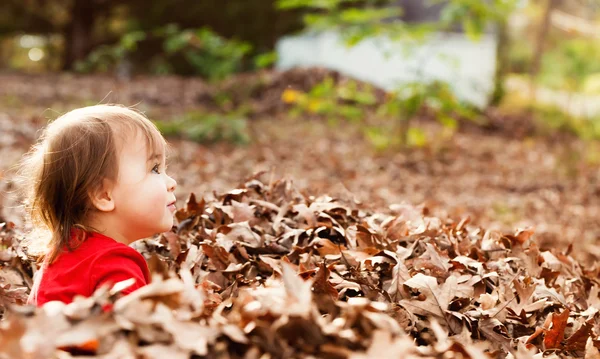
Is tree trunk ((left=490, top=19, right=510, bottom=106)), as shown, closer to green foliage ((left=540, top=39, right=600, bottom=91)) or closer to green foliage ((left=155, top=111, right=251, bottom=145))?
green foliage ((left=540, top=39, right=600, bottom=91))

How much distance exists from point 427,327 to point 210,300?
733 millimetres

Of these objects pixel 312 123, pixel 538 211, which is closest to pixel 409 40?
pixel 538 211

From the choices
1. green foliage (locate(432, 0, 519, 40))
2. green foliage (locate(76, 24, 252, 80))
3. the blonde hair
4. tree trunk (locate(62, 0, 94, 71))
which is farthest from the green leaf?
tree trunk (locate(62, 0, 94, 71))

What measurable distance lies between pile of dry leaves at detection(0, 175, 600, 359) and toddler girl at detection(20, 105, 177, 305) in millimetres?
157

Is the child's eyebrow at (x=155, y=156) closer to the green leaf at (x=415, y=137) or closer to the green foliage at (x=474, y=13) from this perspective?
the green foliage at (x=474, y=13)

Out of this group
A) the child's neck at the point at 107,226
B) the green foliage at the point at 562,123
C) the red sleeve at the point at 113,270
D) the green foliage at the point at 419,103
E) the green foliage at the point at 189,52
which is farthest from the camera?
the green foliage at the point at 562,123

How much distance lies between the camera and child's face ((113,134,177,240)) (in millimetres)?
2215

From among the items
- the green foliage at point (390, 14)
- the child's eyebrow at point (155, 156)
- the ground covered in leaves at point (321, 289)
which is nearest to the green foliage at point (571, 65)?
the green foliage at point (390, 14)

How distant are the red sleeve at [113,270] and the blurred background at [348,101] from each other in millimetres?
685

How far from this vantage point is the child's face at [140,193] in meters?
2.21

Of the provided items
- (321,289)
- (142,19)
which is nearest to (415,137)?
(321,289)

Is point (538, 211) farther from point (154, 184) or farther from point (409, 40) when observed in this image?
point (154, 184)

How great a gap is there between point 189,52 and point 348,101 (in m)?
7.96

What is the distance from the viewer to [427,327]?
2.22 metres
